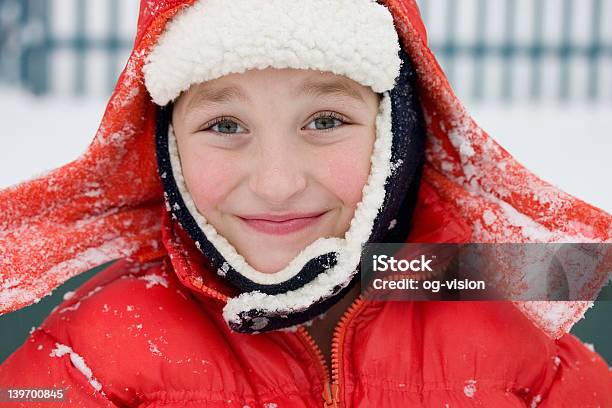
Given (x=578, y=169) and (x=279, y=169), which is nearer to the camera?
(x=279, y=169)

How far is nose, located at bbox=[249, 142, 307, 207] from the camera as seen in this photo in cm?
84

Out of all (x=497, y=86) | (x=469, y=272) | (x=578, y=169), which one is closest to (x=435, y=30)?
(x=497, y=86)

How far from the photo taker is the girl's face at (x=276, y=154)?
0.84 metres

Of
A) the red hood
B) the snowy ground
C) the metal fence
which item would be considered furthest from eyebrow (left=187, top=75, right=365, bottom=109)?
the metal fence

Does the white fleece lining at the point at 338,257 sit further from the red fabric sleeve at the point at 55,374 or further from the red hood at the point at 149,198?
the red fabric sleeve at the point at 55,374

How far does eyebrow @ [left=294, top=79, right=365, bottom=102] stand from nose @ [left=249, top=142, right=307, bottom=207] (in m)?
0.07

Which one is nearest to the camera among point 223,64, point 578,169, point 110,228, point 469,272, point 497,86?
point 223,64

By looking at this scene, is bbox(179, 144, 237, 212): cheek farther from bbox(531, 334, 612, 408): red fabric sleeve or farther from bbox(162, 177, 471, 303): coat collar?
bbox(531, 334, 612, 408): red fabric sleeve

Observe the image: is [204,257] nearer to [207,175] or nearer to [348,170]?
[207,175]

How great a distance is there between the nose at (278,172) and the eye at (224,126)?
0.19 ft

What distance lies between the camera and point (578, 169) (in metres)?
1.84

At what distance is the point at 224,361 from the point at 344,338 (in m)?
0.18

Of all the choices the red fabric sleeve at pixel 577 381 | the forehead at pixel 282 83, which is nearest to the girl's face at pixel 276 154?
the forehead at pixel 282 83

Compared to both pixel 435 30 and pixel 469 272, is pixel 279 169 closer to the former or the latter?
pixel 469 272
